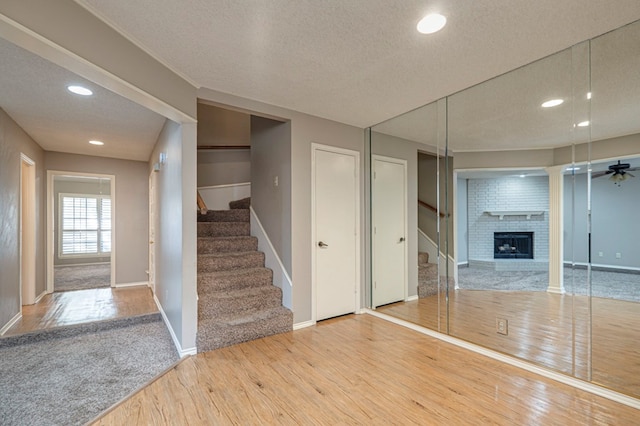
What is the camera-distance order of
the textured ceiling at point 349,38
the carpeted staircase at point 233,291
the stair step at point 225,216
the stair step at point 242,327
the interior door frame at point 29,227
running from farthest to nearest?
the stair step at point 225,216 < the interior door frame at point 29,227 < the carpeted staircase at point 233,291 < the stair step at point 242,327 < the textured ceiling at point 349,38

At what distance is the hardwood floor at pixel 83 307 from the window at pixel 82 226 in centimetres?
169

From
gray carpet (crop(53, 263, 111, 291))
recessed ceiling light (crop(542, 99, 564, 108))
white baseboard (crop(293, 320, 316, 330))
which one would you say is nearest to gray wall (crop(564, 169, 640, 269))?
recessed ceiling light (crop(542, 99, 564, 108))

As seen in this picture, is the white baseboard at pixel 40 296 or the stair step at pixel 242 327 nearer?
the stair step at pixel 242 327

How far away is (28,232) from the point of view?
426 cm

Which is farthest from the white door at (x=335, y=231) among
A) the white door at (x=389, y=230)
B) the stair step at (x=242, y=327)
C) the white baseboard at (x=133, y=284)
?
the white baseboard at (x=133, y=284)

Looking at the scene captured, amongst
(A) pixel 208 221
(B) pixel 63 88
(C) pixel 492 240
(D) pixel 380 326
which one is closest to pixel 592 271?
(C) pixel 492 240

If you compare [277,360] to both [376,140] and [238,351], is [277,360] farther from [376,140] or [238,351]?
[376,140]

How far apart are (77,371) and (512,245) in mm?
4118

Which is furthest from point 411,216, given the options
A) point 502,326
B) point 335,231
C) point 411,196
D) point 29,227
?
point 29,227

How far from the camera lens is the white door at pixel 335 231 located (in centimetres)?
370

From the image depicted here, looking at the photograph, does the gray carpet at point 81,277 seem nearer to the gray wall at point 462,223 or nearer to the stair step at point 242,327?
the stair step at point 242,327

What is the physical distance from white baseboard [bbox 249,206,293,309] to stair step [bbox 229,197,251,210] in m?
0.92

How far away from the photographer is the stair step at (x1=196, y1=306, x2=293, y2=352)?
288 cm

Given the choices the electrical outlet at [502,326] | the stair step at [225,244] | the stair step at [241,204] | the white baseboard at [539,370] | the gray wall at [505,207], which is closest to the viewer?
the white baseboard at [539,370]
